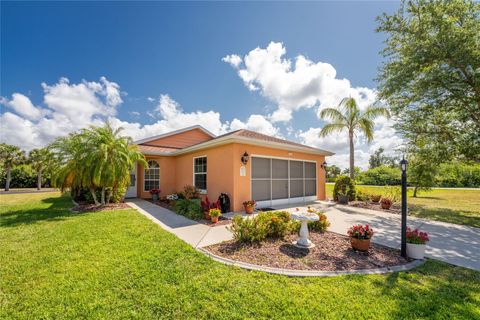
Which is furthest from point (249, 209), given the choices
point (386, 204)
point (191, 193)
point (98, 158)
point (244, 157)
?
point (386, 204)

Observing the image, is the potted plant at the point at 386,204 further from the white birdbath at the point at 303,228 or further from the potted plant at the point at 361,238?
the white birdbath at the point at 303,228

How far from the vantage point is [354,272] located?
12.1ft

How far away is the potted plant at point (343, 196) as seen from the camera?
39.4 ft

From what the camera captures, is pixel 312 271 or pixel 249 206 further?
pixel 249 206

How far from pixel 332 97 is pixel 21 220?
1798cm

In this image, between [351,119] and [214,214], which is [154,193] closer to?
[214,214]

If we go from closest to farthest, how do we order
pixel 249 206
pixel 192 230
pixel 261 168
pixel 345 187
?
pixel 192 230 < pixel 249 206 < pixel 261 168 < pixel 345 187

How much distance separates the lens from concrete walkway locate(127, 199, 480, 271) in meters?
4.64

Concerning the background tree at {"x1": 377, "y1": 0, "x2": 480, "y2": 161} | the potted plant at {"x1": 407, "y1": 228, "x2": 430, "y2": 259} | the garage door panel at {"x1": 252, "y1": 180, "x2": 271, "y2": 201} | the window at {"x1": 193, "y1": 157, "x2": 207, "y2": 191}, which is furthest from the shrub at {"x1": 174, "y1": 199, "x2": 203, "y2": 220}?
the background tree at {"x1": 377, "y1": 0, "x2": 480, "y2": 161}

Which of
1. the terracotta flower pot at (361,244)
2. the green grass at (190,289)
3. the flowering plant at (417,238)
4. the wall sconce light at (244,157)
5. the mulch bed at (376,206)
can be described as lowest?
the mulch bed at (376,206)

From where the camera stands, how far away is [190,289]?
3.08m

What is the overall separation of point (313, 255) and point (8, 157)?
1456 inches

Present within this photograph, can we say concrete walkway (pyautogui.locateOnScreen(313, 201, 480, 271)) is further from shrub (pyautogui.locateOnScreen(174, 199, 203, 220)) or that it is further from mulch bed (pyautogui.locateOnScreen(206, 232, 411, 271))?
shrub (pyautogui.locateOnScreen(174, 199, 203, 220))

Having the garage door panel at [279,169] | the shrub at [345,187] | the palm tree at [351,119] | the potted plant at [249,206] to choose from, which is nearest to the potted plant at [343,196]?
the shrub at [345,187]
